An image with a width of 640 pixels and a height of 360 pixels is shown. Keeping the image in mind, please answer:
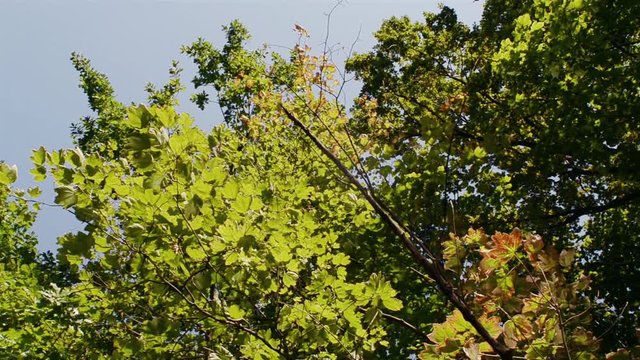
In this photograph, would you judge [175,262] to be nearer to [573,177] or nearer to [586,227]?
[573,177]

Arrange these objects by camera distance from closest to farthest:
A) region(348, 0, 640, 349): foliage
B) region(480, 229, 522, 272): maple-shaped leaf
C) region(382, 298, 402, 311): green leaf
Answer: region(480, 229, 522, 272): maple-shaped leaf < region(382, 298, 402, 311): green leaf < region(348, 0, 640, 349): foliage

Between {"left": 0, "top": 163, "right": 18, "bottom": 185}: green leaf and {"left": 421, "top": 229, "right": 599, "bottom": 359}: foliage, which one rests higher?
{"left": 0, "top": 163, "right": 18, "bottom": 185}: green leaf

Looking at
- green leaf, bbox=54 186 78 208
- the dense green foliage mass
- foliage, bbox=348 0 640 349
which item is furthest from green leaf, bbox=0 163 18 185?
foliage, bbox=348 0 640 349

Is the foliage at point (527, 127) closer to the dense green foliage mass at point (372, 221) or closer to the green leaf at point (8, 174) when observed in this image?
the dense green foliage mass at point (372, 221)

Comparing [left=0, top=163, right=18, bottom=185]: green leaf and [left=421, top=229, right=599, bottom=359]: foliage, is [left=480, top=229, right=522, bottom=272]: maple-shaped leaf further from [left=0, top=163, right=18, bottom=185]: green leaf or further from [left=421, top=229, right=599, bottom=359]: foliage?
[left=0, top=163, right=18, bottom=185]: green leaf

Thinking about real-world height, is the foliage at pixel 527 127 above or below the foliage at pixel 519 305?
above

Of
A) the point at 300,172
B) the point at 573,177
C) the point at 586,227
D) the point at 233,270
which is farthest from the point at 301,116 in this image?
the point at 586,227

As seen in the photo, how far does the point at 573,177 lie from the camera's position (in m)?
10.9

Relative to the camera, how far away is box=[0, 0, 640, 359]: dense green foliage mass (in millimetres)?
2615

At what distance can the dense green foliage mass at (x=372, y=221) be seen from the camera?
2.62 metres

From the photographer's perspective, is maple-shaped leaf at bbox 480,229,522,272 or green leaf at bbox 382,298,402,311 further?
green leaf at bbox 382,298,402,311

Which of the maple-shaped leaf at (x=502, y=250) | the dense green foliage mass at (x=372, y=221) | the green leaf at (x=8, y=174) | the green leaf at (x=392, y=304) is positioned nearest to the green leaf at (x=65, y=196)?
the dense green foliage mass at (x=372, y=221)

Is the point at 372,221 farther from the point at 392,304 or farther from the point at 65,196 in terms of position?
the point at 65,196

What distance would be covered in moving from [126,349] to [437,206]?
103 inches
